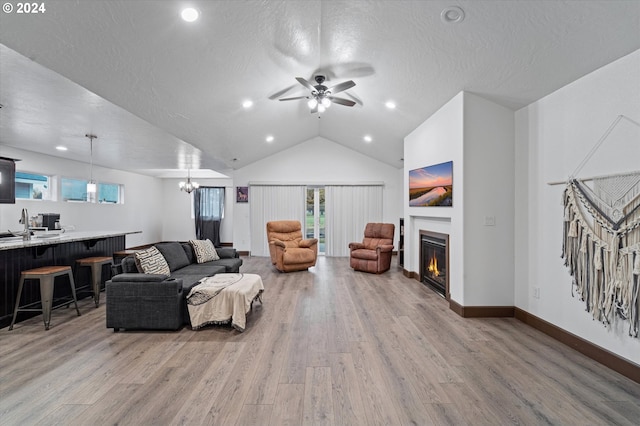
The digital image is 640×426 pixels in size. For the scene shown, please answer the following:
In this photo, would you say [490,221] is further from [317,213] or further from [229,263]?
[317,213]

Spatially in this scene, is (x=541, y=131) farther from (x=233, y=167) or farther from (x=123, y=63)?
(x=233, y=167)

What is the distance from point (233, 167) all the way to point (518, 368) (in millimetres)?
7215

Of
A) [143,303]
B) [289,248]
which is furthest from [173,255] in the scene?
[289,248]

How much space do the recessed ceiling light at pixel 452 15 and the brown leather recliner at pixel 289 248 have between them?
4.51 meters

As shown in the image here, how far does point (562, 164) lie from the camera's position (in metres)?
2.82

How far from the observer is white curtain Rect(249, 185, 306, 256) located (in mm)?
8039

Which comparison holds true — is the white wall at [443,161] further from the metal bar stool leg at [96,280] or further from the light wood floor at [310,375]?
the metal bar stool leg at [96,280]

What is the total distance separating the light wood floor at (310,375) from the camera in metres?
1.78

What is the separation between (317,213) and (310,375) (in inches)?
240

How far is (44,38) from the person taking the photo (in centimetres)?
220

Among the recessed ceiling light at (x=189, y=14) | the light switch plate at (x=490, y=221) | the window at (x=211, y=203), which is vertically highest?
the recessed ceiling light at (x=189, y=14)

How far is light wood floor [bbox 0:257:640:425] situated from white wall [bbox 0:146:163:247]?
3.65 m

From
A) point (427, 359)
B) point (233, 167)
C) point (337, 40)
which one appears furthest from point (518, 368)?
point (233, 167)

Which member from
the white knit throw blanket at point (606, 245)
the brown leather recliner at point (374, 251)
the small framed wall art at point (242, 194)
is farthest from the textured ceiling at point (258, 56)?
the small framed wall art at point (242, 194)
